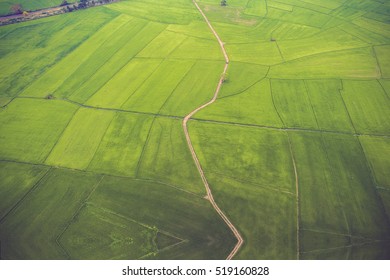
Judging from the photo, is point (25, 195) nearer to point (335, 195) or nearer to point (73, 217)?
point (73, 217)

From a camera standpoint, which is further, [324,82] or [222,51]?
[222,51]

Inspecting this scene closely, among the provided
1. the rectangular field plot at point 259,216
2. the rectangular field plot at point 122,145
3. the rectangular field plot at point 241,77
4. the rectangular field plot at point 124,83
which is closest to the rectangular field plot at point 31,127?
the rectangular field plot at point 124,83

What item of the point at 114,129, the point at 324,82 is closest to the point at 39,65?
the point at 114,129

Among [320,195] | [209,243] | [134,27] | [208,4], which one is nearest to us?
[209,243]

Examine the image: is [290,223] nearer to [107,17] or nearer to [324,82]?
[324,82]

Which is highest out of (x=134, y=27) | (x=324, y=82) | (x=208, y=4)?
(x=208, y=4)

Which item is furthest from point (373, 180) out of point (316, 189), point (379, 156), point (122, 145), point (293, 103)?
point (122, 145)

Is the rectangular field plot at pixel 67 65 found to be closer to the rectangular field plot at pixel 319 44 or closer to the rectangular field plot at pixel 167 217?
the rectangular field plot at pixel 167 217
